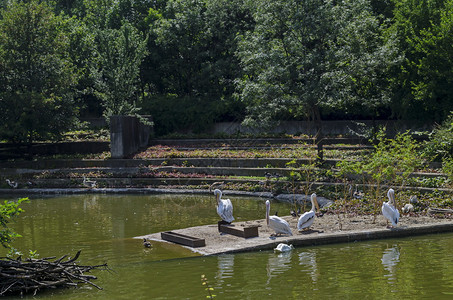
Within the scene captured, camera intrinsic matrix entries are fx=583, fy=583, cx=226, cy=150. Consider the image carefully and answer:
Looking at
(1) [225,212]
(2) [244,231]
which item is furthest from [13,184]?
(2) [244,231]

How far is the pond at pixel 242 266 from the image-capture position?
433 inches

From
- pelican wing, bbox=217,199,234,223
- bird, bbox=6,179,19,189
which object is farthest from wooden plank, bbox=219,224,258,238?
bird, bbox=6,179,19,189

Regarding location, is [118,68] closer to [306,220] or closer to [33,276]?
[306,220]

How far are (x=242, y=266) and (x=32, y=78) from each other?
23845 mm

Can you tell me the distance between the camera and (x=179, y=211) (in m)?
21.8

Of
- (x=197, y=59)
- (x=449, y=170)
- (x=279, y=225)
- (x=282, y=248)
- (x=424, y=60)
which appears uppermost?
(x=197, y=59)

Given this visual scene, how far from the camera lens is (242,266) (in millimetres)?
12859

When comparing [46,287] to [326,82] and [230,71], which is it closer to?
[326,82]

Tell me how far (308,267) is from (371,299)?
2.47 metres

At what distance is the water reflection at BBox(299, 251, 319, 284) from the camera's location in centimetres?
1202

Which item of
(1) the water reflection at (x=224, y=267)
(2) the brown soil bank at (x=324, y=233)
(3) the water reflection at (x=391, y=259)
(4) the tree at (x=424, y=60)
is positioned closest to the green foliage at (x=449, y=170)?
(2) the brown soil bank at (x=324, y=233)

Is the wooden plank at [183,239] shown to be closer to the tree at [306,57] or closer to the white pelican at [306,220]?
the white pelican at [306,220]

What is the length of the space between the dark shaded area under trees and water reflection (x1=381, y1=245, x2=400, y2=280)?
1168 cm

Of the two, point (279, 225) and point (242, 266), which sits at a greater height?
point (279, 225)
